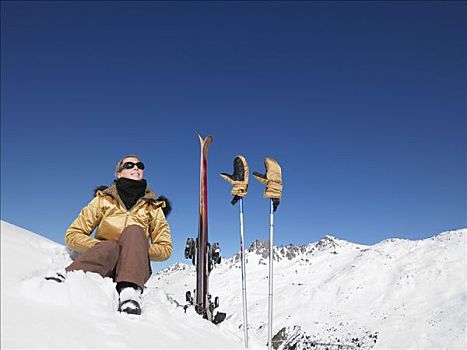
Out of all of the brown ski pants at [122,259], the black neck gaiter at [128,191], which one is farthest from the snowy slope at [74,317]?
the black neck gaiter at [128,191]

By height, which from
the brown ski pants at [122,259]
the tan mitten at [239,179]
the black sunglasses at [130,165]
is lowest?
the brown ski pants at [122,259]

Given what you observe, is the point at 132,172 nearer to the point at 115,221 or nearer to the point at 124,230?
the point at 115,221

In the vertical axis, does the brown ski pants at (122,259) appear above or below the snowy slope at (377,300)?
below

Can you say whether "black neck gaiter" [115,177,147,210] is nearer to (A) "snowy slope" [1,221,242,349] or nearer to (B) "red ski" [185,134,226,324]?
(A) "snowy slope" [1,221,242,349]

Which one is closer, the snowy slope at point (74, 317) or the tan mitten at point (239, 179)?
the snowy slope at point (74, 317)

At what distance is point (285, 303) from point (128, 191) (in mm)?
38306

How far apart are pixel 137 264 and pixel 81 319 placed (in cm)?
87

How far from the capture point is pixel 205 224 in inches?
229

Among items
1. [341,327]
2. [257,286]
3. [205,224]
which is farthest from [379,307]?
[205,224]

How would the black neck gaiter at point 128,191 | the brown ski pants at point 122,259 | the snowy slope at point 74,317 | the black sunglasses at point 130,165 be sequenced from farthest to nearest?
1. the black sunglasses at point 130,165
2. the black neck gaiter at point 128,191
3. the brown ski pants at point 122,259
4. the snowy slope at point 74,317

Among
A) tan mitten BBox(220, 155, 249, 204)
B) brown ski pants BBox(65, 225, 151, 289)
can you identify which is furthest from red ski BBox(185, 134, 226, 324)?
brown ski pants BBox(65, 225, 151, 289)

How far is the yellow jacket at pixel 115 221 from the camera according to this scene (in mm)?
4117

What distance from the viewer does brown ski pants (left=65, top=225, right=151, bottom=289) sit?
336 centimetres

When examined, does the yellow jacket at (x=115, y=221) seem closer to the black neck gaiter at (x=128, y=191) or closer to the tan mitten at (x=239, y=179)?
the black neck gaiter at (x=128, y=191)
